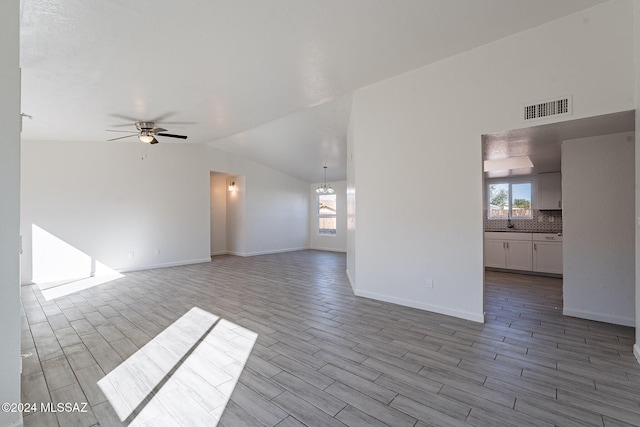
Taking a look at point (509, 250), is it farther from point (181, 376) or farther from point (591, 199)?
point (181, 376)

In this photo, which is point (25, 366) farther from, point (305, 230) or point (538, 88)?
point (305, 230)

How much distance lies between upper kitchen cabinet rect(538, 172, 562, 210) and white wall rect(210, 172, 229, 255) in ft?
27.2

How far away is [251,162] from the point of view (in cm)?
890

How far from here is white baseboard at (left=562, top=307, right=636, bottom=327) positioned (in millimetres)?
3153

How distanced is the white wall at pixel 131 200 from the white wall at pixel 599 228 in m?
7.38

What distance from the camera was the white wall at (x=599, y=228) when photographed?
315cm

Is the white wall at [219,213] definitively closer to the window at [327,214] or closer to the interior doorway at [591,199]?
the window at [327,214]

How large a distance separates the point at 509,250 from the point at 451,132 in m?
3.78

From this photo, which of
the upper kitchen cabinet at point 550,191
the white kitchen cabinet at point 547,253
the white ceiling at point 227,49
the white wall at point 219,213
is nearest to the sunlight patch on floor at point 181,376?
the white ceiling at point 227,49

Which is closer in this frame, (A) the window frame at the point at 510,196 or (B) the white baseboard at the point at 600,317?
(B) the white baseboard at the point at 600,317

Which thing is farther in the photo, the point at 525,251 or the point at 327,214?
the point at 327,214

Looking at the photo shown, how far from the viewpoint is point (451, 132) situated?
3.47m

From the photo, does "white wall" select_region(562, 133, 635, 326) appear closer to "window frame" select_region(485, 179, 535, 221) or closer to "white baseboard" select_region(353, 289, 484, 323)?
"white baseboard" select_region(353, 289, 484, 323)

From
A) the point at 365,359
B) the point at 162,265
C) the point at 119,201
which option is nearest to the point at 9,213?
the point at 365,359
